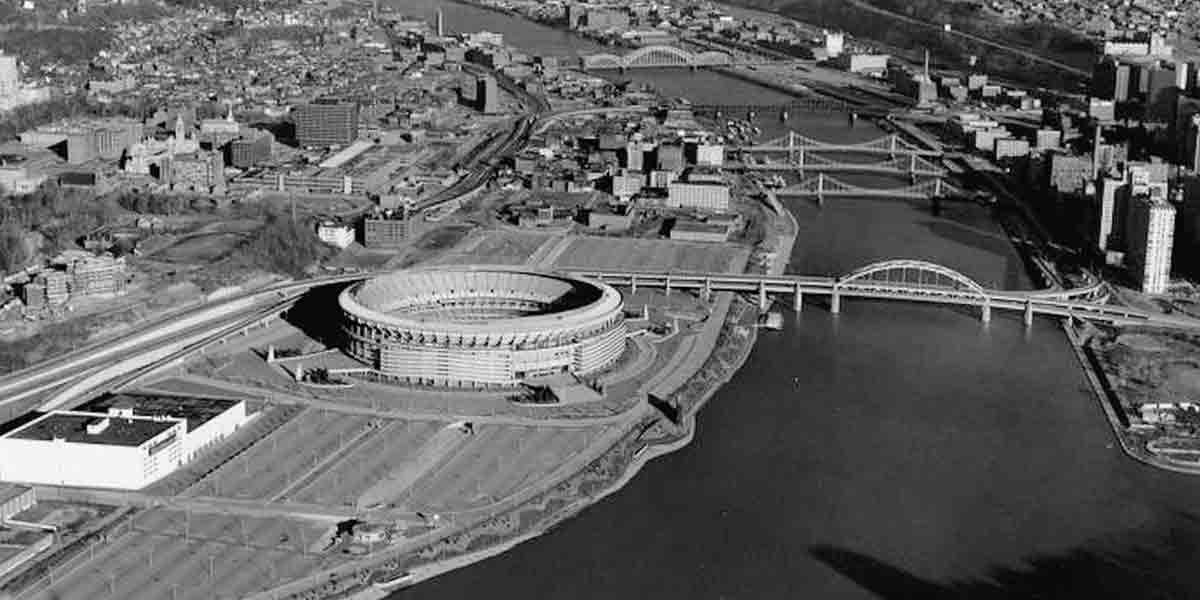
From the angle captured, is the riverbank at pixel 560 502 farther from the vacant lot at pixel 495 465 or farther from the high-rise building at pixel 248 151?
the high-rise building at pixel 248 151

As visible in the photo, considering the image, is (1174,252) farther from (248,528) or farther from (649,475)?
(248,528)

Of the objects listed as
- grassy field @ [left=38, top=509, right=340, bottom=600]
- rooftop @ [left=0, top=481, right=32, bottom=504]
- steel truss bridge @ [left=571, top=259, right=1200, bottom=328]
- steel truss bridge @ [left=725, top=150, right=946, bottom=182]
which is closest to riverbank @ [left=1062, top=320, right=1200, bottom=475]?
steel truss bridge @ [left=571, top=259, right=1200, bottom=328]

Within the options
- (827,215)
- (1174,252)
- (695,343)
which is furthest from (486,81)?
(695,343)

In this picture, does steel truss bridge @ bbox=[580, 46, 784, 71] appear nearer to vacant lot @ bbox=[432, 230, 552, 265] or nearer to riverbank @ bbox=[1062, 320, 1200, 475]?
vacant lot @ bbox=[432, 230, 552, 265]

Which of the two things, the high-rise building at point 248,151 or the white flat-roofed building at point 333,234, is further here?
the high-rise building at point 248,151

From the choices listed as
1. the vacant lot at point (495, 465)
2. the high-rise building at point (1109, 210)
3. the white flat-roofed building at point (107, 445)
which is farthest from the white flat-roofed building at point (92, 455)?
the high-rise building at point (1109, 210)
